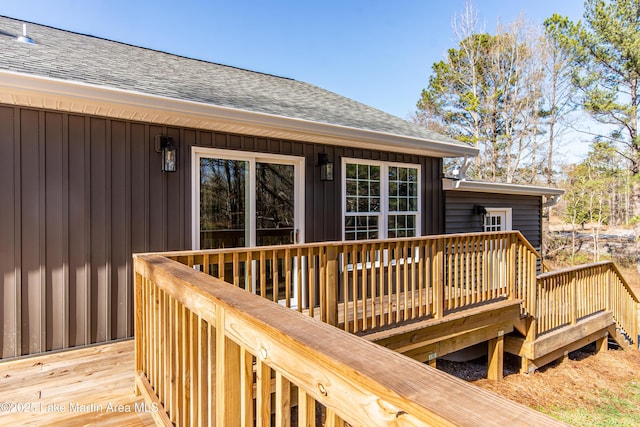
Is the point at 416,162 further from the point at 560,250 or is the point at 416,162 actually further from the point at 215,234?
the point at 560,250

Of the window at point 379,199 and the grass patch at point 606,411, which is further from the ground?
the window at point 379,199

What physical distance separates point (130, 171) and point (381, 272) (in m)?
2.68

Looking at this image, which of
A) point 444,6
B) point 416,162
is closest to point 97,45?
point 416,162

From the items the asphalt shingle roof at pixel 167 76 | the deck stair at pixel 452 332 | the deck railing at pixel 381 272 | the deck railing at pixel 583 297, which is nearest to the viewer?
the deck railing at pixel 381 272

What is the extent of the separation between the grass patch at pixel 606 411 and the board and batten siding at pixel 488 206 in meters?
3.26

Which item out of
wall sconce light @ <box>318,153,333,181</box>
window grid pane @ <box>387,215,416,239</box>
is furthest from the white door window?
wall sconce light @ <box>318,153,333,181</box>

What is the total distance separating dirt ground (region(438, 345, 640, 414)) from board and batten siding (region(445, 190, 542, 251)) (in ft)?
8.22

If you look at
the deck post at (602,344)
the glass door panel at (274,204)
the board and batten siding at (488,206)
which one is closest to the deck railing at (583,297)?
the deck post at (602,344)

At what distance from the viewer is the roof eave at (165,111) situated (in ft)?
9.32

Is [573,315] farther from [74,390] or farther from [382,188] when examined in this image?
[74,390]

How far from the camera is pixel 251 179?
446 centimetres

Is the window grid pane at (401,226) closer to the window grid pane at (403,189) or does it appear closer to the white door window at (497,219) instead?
the window grid pane at (403,189)

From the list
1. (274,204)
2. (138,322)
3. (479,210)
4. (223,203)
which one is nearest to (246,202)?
(223,203)

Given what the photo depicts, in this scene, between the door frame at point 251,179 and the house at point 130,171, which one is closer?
the house at point 130,171
